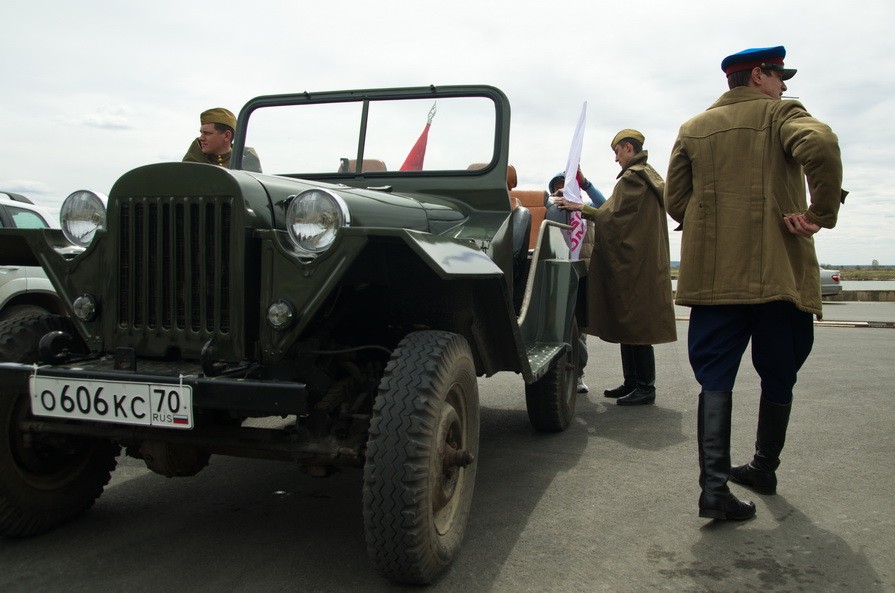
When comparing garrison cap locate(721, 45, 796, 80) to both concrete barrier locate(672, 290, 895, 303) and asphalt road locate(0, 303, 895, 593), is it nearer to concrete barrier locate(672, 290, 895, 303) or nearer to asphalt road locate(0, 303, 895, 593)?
asphalt road locate(0, 303, 895, 593)

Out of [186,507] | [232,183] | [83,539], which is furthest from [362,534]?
[232,183]

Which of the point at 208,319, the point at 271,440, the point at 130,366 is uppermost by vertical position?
the point at 208,319

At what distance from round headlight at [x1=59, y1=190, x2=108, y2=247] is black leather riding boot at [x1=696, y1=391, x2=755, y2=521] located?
2.58 m

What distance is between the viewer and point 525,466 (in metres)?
4.09

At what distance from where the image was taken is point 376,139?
4.41 m

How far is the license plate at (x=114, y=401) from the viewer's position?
8.03 feet

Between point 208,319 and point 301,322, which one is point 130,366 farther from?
point 301,322

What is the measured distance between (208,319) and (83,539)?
1070mm

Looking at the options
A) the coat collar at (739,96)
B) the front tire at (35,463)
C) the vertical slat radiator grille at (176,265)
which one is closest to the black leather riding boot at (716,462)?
the coat collar at (739,96)

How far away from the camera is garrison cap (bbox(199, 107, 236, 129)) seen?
15.8 ft

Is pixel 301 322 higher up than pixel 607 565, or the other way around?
pixel 301 322

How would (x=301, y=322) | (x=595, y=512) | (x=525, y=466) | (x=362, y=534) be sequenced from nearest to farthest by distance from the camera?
(x=301, y=322) < (x=362, y=534) < (x=595, y=512) < (x=525, y=466)

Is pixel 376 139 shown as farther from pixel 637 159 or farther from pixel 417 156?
pixel 637 159

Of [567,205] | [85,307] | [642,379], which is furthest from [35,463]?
[642,379]
